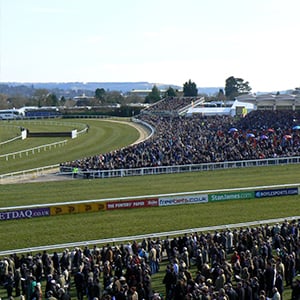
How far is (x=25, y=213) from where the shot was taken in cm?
2430

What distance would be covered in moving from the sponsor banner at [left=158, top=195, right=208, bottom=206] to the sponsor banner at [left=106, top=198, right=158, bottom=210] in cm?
Answer: 39

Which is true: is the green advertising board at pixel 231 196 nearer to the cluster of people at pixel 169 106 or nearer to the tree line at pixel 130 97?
the cluster of people at pixel 169 106

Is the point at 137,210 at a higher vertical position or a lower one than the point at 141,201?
lower

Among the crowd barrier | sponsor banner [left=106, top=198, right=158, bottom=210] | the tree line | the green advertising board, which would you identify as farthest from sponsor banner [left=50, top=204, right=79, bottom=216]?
the tree line

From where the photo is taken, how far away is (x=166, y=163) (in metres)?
37.0

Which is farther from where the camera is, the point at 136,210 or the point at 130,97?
the point at 130,97

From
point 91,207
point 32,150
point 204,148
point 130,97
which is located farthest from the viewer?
point 130,97

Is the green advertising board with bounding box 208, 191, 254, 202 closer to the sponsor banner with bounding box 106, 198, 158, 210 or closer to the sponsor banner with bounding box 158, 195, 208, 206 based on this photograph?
the sponsor banner with bounding box 158, 195, 208, 206

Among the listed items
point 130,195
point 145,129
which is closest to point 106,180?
point 130,195

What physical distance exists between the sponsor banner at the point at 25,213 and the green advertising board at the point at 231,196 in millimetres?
8071

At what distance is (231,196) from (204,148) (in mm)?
13421

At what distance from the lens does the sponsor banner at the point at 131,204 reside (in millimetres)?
26047

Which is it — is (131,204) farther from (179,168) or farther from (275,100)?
(275,100)

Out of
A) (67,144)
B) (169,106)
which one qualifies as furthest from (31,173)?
(169,106)
